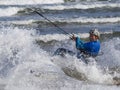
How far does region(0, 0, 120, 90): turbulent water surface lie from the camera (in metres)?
11.2

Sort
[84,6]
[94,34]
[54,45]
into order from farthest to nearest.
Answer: [84,6], [54,45], [94,34]

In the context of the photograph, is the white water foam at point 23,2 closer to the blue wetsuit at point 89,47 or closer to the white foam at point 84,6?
the white foam at point 84,6

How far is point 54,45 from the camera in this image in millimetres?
17031

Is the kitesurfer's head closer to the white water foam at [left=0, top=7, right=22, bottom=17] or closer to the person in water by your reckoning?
the person in water

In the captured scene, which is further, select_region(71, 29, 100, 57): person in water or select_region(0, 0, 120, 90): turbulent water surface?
select_region(71, 29, 100, 57): person in water

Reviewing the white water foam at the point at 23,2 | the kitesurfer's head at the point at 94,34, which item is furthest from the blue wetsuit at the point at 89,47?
the white water foam at the point at 23,2

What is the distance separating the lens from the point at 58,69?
1211 centimetres

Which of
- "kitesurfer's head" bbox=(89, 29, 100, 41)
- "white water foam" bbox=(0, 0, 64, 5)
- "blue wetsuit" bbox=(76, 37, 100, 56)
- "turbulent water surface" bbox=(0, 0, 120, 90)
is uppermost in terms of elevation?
"kitesurfer's head" bbox=(89, 29, 100, 41)

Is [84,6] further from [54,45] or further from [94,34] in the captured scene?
[94,34]

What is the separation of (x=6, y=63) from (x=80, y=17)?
976cm

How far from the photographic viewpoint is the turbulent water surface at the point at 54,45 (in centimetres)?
1123

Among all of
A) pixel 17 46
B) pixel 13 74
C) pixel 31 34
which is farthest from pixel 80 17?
pixel 13 74

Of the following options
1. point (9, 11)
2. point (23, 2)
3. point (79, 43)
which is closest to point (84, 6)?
point (23, 2)

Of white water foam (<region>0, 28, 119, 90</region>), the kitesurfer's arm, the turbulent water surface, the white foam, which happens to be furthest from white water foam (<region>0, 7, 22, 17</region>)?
the kitesurfer's arm
